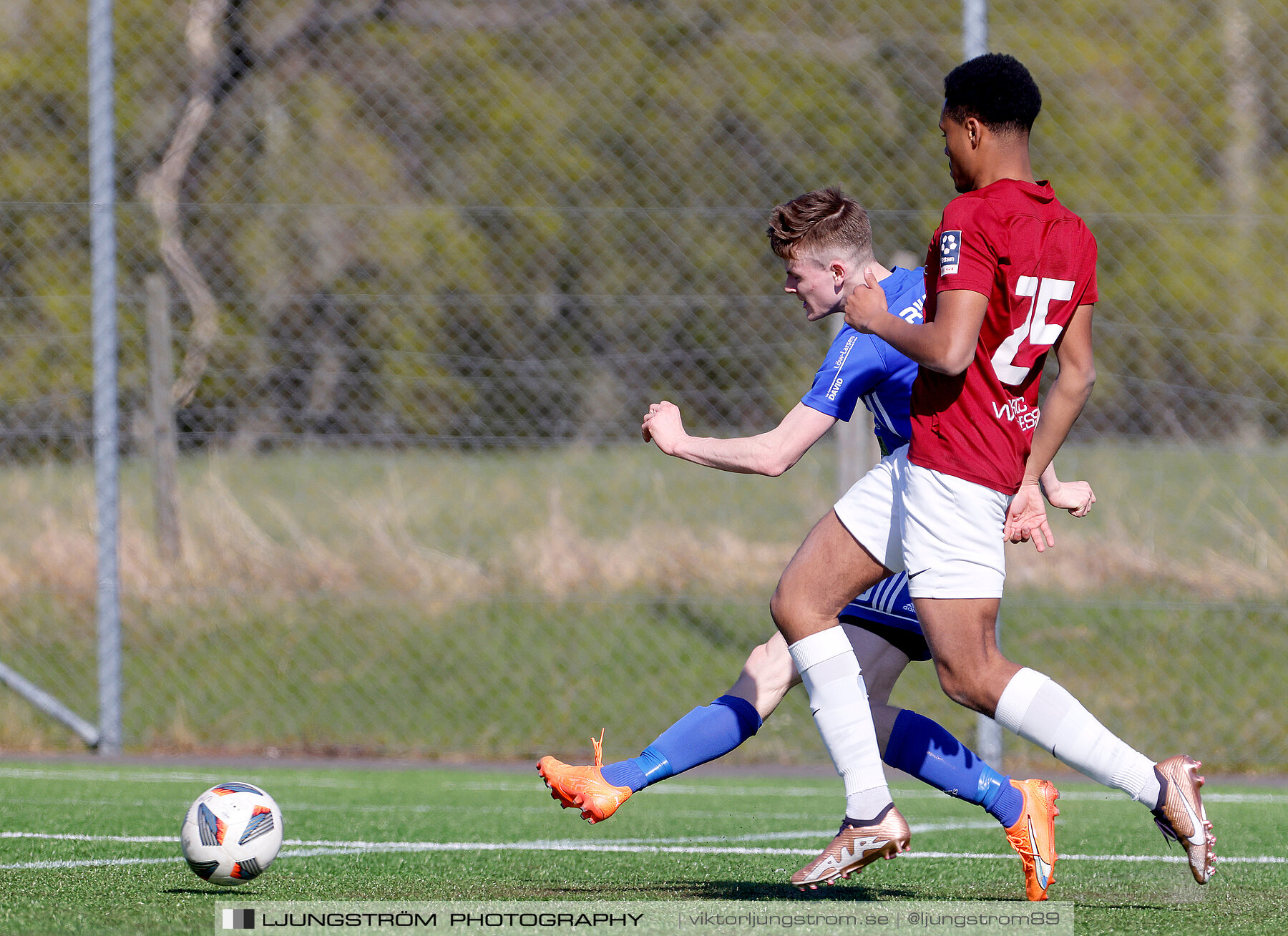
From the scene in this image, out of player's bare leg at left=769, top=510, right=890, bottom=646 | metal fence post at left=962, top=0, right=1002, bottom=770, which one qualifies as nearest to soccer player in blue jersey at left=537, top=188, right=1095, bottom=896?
player's bare leg at left=769, top=510, right=890, bottom=646

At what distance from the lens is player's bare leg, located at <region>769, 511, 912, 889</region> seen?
350cm

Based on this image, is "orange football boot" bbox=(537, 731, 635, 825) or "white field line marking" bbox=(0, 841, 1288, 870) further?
"white field line marking" bbox=(0, 841, 1288, 870)

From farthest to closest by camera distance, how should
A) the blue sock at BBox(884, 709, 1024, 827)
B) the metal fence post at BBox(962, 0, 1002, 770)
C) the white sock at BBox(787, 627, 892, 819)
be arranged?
the metal fence post at BBox(962, 0, 1002, 770), the blue sock at BBox(884, 709, 1024, 827), the white sock at BBox(787, 627, 892, 819)

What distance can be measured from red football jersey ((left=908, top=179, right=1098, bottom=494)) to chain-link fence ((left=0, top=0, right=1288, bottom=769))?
4.06 meters

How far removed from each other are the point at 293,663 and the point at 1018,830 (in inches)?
233

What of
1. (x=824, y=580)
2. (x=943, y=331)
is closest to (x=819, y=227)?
(x=943, y=331)

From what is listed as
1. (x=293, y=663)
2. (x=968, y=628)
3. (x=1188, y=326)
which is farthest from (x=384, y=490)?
(x=968, y=628)

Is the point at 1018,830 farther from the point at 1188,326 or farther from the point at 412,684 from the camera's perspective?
the point at 1188,326

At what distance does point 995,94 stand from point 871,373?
68cm

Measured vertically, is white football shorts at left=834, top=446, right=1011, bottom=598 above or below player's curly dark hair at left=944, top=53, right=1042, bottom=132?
below

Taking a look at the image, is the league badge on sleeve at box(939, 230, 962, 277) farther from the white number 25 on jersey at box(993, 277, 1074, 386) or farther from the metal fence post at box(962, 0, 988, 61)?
the metal fence post at box(962, 0, 988, 61)

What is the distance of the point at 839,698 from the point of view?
3547 millimetres

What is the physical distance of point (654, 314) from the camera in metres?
11.6

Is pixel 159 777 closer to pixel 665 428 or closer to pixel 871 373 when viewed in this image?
pixel 665 428
